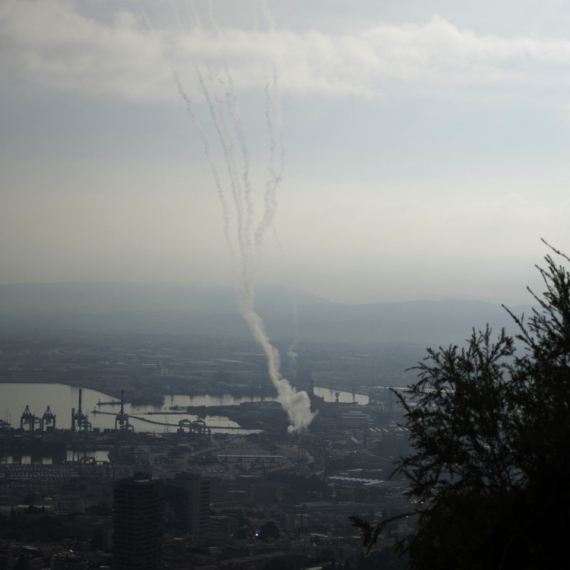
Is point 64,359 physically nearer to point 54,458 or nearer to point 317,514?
point 54,458

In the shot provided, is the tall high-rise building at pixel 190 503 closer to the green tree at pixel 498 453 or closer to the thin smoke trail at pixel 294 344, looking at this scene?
the green tree at pixel 498 453

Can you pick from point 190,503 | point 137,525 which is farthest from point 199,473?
point 137,525

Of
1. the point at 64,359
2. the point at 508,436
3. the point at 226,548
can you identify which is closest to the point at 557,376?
the point at 508,436

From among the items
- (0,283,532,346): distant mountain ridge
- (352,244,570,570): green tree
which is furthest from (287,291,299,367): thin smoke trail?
(352,244,570,570): green tree

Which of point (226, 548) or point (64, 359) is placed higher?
point (64, 359)

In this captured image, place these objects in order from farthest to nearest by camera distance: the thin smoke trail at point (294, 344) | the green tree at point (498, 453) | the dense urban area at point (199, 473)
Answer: the thin smoke trail at point (294, 344) → the dense urban area at point (199, 473) → the green tree at point (498, 453)

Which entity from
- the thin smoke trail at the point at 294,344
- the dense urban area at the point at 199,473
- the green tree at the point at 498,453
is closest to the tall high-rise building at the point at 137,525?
the dense urban area at the point at 199,473

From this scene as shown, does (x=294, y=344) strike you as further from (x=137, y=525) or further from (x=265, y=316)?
(x=137, y=525)
